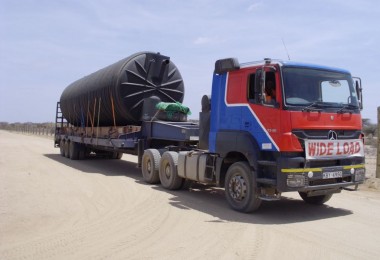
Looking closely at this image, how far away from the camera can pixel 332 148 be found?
7.38 m

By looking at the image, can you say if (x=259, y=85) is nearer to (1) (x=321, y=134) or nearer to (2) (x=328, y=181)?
(1) (x=321, y=134)

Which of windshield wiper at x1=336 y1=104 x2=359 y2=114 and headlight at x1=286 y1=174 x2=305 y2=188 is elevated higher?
windshield wiper at x1=336 y1=104 x2=359 y2=114

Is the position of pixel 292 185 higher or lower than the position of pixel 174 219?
higher

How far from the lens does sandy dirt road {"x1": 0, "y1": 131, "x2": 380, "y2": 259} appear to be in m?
5.44

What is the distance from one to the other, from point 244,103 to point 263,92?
2.83 feet

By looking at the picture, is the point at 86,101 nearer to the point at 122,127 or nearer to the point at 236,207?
the point at 122,127

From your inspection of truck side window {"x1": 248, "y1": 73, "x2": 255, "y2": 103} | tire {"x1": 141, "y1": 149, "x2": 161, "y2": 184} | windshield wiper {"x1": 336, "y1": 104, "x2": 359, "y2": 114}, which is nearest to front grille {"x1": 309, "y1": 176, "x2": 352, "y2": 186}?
windshield wiper {"x1": 336, "y1": 104, "x2": 359, "y2": 114}

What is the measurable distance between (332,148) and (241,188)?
6.00ft

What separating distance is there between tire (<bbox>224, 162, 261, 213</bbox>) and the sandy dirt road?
21 centimetres

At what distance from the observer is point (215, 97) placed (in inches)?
351

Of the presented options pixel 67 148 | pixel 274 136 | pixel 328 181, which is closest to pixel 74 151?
pixel 67 148

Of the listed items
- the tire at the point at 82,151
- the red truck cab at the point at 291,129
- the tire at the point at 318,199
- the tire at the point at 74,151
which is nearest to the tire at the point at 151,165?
the red truck cab at the point at 291,129

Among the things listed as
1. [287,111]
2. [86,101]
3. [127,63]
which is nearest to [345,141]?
[287,111]

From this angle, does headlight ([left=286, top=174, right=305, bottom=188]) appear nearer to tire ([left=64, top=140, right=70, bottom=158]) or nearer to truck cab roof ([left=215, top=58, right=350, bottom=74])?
truck cab roof ([left=215, top=58, right=350, bottom=74])
